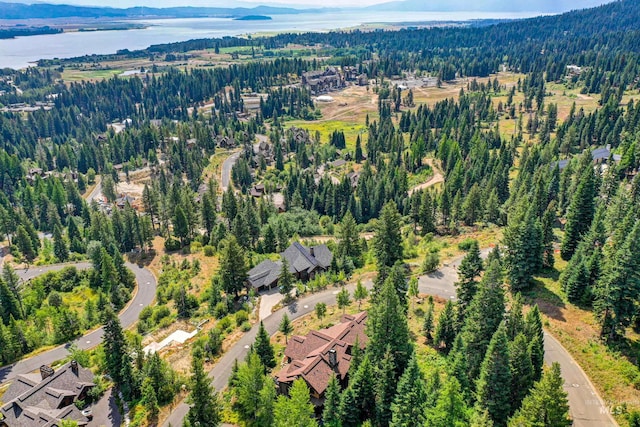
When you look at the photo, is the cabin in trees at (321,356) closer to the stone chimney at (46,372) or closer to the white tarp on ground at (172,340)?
the white tarp on ground at (172,340)

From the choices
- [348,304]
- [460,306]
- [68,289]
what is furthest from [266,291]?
[68,289]

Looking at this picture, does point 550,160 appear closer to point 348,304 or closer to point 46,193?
point 348,304

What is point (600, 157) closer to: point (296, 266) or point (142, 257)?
point (296, 266)

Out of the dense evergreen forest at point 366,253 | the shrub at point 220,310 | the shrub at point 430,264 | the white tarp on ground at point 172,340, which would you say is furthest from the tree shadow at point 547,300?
the white tarp on ground at point 172,340

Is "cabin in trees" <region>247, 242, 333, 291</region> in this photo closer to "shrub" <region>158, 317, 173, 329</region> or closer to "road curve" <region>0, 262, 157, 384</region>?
"shrub" <region>158, 317, 173, 329</region>

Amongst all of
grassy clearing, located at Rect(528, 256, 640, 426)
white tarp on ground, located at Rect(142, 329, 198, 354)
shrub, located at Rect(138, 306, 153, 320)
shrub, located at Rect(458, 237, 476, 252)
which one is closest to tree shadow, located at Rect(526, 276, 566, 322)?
grassy clearing, located at Rect(528, 256, 640, 426)
